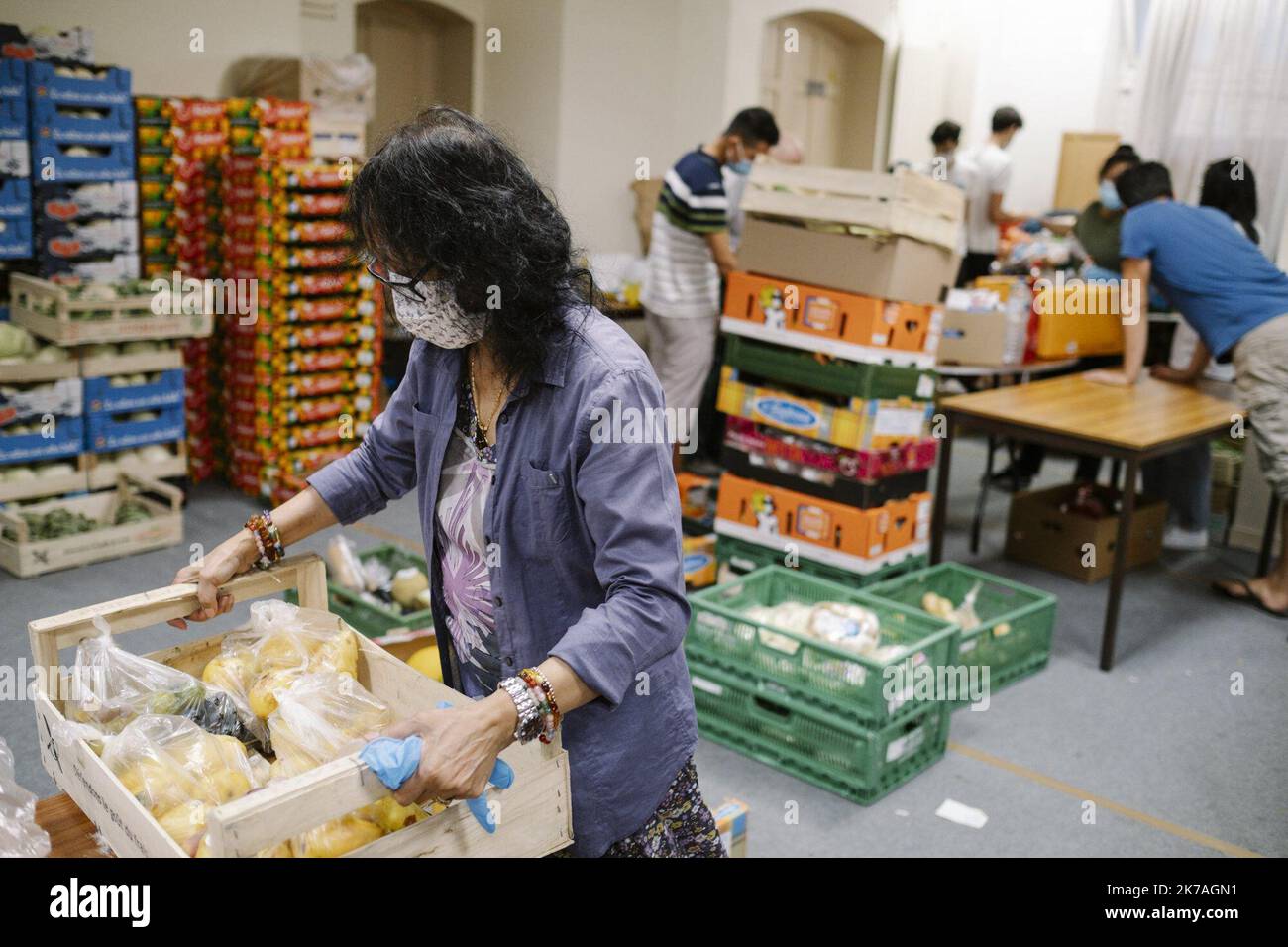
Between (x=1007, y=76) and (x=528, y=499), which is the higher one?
(x=1007, y=76)

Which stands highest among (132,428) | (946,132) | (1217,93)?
(1217,93)

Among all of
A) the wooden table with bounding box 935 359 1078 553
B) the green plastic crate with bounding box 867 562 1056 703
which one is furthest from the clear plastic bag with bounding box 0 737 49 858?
the wooden table with bounding box 935 359 1078 553

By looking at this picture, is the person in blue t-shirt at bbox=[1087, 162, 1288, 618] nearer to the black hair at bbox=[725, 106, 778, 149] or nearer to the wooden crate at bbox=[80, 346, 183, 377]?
the black hair at bbox=[725, 106, 778, 149]

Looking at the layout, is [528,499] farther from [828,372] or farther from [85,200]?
[85,200]

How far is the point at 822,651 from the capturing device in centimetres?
342

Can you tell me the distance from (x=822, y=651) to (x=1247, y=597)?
276cm

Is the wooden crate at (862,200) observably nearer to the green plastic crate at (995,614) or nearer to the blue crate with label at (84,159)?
the green plastic crate at (995,614)

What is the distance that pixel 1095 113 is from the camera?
9836 mm

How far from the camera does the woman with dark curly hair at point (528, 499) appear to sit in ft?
4.88

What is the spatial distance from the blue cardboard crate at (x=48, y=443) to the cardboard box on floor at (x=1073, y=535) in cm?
421

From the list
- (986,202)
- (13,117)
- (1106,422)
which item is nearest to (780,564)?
(1106,422)

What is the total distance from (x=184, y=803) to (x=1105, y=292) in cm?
560

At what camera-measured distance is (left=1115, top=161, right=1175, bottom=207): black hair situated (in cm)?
505

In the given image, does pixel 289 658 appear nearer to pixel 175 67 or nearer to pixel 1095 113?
pixel 175 67
